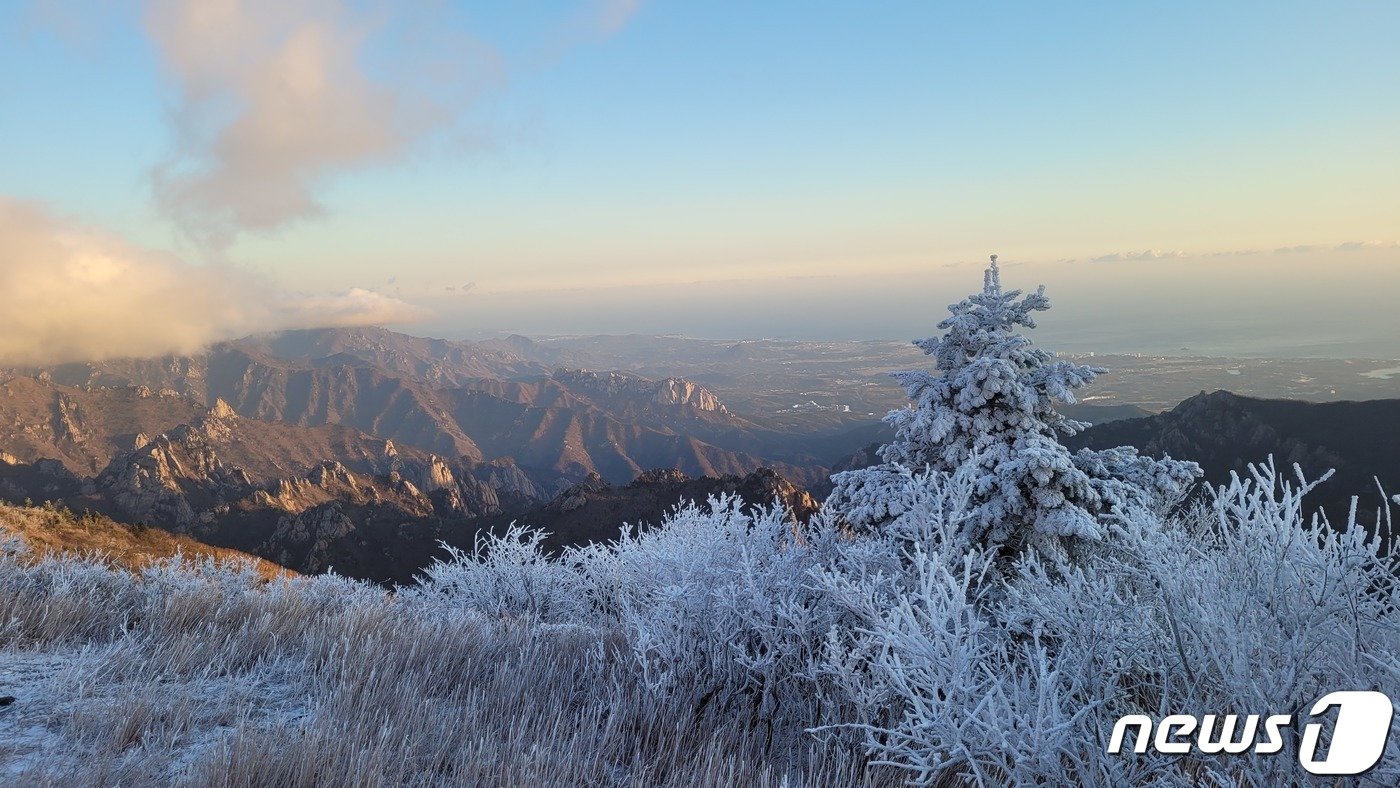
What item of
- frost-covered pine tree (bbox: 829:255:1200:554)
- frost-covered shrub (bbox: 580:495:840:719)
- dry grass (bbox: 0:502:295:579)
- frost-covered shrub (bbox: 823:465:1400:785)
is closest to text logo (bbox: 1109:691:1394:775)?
frost-covered shrub (bbox: 823:465:1400:785)

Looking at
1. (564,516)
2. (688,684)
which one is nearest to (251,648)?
(688,684)

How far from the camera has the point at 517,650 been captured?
198 inches

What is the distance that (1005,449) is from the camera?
8.69 m

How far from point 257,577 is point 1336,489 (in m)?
52.4

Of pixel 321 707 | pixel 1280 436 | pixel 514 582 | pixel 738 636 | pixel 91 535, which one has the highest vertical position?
pixel 321 707

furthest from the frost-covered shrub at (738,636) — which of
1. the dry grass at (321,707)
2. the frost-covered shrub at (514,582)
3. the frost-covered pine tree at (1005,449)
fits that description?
the frost-covered shrub at (514,582)

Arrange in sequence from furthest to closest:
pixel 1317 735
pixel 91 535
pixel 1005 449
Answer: pixel 91 535 → pixel 1005 449 → pixel 1317 735

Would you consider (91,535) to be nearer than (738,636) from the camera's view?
No

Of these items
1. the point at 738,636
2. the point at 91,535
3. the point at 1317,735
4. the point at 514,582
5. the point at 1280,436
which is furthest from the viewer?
the point at 1280,436

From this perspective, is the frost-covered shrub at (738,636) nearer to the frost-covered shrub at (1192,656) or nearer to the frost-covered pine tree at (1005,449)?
the frost-covered shrub at (1192,656)

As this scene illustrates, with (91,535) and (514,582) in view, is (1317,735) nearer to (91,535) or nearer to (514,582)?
(514,582)

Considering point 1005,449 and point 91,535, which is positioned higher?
point 1005,449

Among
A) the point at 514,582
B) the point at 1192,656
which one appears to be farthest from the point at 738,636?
the point at 514,582

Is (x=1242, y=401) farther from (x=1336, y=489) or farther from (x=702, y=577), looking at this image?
(x=702, y=577)
